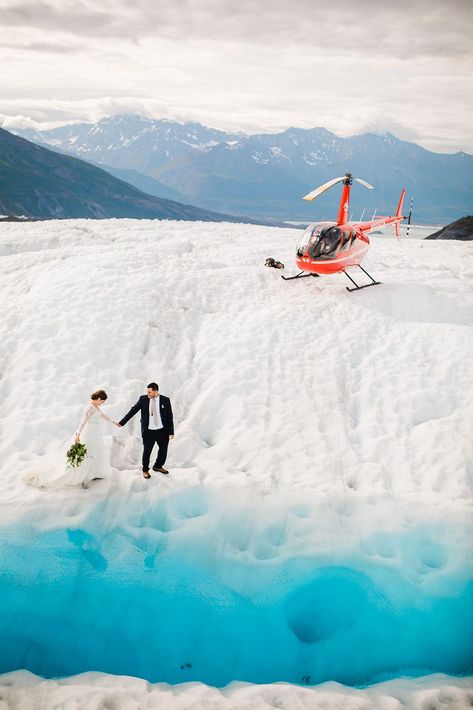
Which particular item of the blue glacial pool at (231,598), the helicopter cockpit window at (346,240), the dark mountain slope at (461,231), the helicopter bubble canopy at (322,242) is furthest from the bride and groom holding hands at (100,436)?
the dark mountain slope at (461,231)

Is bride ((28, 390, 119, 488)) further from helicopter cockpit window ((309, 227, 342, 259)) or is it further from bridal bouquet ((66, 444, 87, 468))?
helicopter cockpit window ((309, 227, 342, 259))

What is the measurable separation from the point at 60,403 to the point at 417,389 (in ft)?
36.0

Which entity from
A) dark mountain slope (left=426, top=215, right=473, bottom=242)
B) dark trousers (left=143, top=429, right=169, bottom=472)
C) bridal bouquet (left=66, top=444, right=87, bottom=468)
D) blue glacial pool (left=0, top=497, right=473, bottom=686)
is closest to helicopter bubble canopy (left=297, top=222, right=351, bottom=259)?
dark trousers (left=143, top=429, right=169, bottom=472)

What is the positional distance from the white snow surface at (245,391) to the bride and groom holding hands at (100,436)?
0.35 metres

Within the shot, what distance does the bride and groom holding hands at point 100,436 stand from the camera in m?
10.1

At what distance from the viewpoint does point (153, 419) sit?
10.5m

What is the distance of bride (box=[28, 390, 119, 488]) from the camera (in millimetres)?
10102

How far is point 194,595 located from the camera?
8.10 m

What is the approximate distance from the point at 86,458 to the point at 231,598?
447cm

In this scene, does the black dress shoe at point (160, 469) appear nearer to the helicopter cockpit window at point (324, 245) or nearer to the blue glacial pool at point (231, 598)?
the blue glacial pool at point (231, 598)

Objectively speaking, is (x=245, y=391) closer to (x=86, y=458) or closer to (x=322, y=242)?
(x=86, y=458)

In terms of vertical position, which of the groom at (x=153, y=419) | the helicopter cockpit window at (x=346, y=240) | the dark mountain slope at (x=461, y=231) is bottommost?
the groom at (x=153, y=419)

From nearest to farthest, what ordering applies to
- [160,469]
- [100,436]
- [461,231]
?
[100,436], [160,469], [461,231]

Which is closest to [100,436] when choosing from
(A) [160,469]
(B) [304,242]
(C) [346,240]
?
(A) [160,469]
